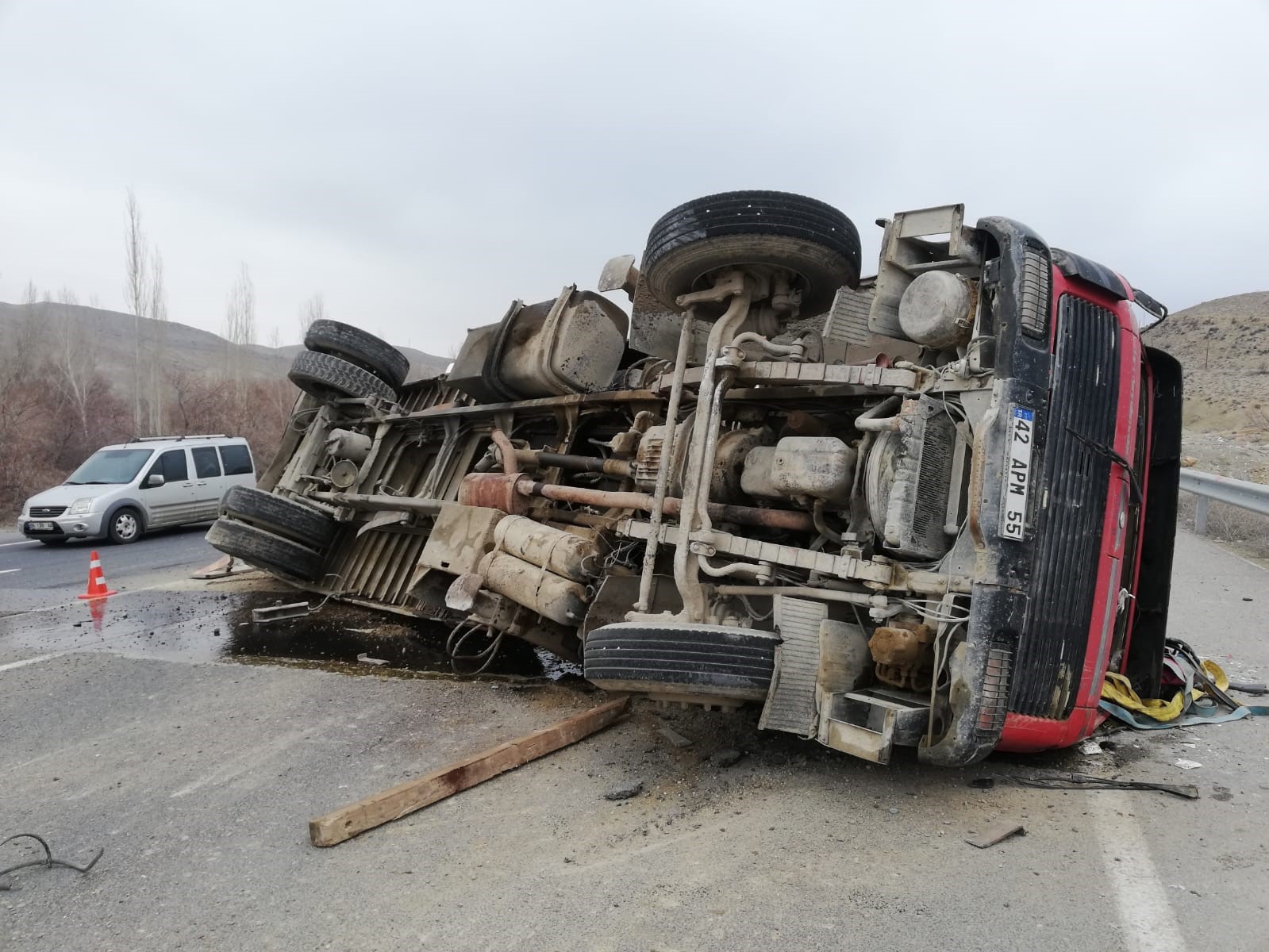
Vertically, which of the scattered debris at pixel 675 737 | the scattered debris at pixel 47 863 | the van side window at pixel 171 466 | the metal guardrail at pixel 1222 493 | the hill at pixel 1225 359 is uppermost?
the hill at pixel 1225 359

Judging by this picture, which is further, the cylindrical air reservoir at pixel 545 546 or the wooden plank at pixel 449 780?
the cylindrical air reservoir at pixel 545 546

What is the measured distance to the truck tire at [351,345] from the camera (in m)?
8.21

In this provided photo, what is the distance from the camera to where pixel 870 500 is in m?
3.29

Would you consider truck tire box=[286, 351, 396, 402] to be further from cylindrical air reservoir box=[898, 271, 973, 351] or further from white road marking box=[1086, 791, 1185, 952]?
white road marking box=[1086, 791, 1185, 952]

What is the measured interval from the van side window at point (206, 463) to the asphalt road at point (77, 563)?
37.9 inches

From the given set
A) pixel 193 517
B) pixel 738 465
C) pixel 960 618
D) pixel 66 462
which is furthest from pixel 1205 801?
pixel 66 462

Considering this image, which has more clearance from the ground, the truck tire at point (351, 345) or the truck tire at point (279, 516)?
the truck tire at point (351, 345)

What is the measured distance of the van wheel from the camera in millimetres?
12352

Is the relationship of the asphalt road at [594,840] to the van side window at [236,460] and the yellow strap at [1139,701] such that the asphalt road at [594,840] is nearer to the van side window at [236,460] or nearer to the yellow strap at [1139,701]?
the yellow strap at [1139,701]

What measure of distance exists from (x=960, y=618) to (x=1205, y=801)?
3.89 ft

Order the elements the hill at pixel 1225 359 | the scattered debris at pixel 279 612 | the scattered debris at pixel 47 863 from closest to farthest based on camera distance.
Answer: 1. the scattered debris at pixel 47 863
2. the scattered debris at pixel 279 612
3. the hill at pixel 1225 359

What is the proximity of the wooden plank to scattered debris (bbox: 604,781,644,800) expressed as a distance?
46cm

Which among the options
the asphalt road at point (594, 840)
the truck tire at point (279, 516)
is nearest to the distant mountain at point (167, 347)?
the truck tire at point (279, 516)

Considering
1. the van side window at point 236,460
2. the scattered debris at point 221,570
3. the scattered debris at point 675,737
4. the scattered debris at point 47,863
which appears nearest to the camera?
the scattered debris at point 47,863
